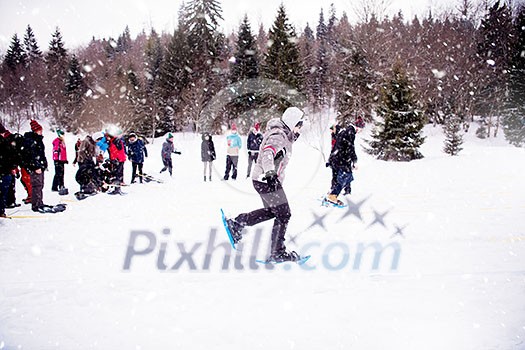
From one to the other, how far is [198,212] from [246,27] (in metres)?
37.6

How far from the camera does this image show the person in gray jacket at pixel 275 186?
417 cm

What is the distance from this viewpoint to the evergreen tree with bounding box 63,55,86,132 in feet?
139

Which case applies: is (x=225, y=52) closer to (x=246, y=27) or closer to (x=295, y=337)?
(x=246, y=27)

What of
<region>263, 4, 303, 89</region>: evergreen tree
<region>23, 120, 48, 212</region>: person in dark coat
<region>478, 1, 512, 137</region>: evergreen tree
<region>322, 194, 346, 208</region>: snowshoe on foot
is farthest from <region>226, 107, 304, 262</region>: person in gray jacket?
<region>478, 1, 512, 137</region>: evergreen tree

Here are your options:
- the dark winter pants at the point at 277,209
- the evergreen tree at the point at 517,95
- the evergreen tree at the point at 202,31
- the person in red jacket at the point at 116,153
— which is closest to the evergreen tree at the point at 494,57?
the evergreen tree at the point at 517,95

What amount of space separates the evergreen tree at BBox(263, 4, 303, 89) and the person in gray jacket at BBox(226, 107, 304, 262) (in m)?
33.1

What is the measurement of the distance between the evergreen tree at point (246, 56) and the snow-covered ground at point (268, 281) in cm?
3448

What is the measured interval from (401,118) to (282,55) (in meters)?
19.5

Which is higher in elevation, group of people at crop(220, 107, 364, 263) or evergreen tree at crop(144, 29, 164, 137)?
evergreen tree at crop(144, 29, 164, 137)

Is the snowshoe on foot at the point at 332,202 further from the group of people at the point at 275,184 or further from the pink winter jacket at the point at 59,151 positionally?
the pink winter jacket at the point at 59,151

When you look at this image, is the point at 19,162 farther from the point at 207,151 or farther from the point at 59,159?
the point at 207,151

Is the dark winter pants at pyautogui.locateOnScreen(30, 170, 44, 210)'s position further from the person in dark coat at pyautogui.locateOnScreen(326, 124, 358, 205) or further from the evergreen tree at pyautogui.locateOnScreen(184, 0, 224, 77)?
the evergreen tree at pyautogui.locateOnScreen(184, 0, 224, 77)

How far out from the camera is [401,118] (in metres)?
20.1

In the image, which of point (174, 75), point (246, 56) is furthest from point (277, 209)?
point (174, 75)
